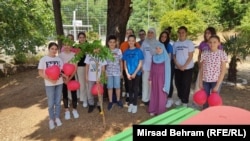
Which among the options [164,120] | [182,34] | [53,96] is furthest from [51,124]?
[164,120]

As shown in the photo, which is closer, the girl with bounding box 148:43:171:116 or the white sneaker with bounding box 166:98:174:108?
the girl with bounding box 148:43:171:116

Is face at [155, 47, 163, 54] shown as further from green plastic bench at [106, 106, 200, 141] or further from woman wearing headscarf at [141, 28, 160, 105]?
green plastic bench at [106, 106, 200, 141]

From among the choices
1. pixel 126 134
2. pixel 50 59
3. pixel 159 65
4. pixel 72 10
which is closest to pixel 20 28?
pixel 50 59

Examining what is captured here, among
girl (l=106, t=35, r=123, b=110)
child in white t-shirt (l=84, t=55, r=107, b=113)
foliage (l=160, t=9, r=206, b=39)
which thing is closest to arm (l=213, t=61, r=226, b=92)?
girl (l=106, t=35, r=123, b=110)

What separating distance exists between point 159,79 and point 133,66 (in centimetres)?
53

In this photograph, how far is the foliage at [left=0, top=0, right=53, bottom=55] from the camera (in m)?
9.59

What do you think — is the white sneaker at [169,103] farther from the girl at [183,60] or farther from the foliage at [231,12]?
the foliage at [231,12]

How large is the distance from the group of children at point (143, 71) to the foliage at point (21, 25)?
15.8 feet

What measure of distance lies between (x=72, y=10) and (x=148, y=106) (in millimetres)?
19212

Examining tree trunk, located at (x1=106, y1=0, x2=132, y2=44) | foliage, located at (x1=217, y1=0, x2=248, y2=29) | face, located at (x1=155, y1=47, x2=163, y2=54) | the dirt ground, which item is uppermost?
foliage, located at (x1=217, y1=0, x2=248, y2=29)

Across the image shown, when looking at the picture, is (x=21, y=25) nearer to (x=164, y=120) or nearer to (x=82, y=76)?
(x=82, y=76)

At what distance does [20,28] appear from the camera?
994cm

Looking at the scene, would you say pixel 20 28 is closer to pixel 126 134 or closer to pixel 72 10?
pixel 126 134

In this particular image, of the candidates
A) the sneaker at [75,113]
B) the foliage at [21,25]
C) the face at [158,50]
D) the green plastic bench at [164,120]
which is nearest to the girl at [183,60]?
the face at [158,50]
